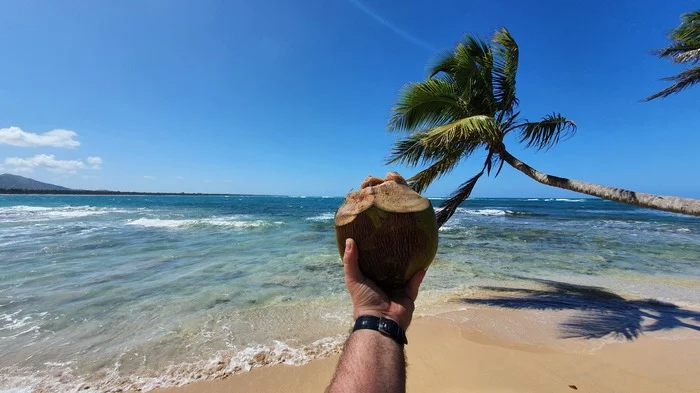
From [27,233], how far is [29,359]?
48.7ft

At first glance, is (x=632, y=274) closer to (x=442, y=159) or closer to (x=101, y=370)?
(x=442, y=159)

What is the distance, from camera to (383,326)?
4.58 feet

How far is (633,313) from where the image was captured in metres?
5.11

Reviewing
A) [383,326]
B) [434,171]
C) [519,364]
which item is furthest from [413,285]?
[434,171]

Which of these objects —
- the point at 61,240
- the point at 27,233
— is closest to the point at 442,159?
the point at 61,240

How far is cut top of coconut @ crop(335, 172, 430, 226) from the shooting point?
1691 millimetres

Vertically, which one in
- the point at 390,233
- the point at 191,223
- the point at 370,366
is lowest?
the point at 191,223

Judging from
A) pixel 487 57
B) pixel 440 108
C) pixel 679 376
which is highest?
pixel 487 57

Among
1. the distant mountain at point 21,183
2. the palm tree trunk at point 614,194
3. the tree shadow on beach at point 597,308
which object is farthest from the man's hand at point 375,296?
the distant mountain at point 21,183

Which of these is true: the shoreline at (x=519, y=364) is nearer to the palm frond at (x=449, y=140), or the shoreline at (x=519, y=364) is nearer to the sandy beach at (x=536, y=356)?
the sandy beach at (x=536, y=356)

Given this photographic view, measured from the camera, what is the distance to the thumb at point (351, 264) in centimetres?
165

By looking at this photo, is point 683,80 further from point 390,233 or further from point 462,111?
point 390,233

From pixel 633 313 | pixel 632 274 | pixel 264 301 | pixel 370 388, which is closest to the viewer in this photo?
pixel 370 388

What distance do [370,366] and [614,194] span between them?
369cm
